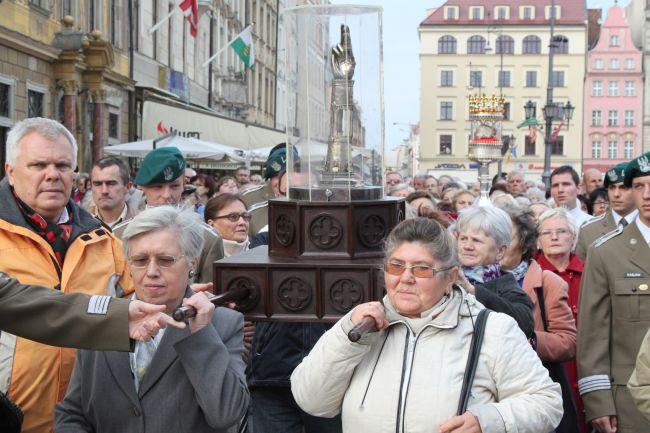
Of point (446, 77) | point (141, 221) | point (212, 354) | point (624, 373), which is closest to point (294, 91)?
point (141, 221)

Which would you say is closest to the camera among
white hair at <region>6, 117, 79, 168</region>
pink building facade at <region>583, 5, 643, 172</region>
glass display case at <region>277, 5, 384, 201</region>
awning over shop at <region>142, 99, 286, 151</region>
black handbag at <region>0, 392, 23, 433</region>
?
black handbag at <region>0, 392, 23, 433</region>

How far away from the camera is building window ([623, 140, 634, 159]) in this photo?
90625 millimetres

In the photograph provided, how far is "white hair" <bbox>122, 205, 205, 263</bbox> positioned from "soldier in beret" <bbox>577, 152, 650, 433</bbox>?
2492 mm

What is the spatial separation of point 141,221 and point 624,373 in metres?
2.94

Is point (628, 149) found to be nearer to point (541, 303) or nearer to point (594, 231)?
point (594, 231)

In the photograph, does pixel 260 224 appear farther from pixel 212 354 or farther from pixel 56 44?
pixel 56 44

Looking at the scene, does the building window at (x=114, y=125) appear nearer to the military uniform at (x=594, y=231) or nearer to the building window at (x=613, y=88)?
the military uniform at (x=594, y=231)

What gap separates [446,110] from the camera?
91500mm

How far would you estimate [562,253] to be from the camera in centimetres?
696

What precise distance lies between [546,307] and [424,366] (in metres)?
2.25

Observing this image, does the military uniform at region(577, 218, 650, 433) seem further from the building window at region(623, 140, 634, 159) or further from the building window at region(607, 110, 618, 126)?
the building window at region(623, 140, 634, 159)

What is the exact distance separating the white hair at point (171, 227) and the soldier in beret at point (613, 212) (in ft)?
16.6

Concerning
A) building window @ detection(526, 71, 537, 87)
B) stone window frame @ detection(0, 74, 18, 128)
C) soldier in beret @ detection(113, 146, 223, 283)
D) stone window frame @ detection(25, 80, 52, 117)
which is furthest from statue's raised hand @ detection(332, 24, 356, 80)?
building window @ detection(526, 71, 537, 87)

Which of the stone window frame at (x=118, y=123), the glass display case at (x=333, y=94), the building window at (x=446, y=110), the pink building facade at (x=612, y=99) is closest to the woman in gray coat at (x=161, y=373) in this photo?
the glass display case at (x=333, y=94)
